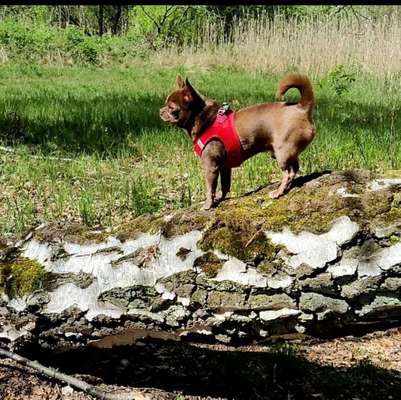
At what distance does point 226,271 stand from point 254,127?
37.7 inches

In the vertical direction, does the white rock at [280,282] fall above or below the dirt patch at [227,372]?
above

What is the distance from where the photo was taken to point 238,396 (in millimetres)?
3412

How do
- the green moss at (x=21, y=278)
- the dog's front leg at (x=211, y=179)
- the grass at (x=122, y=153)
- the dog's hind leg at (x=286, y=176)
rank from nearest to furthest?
the green moss at (x=21, y=278) < the dog's hind leg at (x=286, y=176) < the dog's front leg at (x=211, y=179) < the grass at (x=122, y=153)

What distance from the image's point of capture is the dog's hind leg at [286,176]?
3.03m

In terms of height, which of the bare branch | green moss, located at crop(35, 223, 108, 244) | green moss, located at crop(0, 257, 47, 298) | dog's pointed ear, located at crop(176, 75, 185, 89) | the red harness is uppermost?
dog's pointed ear, located at crop(176, 75, 185, 89)

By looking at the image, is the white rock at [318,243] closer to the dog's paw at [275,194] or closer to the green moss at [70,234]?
the dog's paw at [275,194]

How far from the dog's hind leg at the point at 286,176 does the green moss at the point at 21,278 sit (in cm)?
124

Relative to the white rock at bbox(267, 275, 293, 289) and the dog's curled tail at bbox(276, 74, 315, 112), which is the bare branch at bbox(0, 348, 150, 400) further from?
the dog's curled tail at bbox(276, 74, 315, 112)

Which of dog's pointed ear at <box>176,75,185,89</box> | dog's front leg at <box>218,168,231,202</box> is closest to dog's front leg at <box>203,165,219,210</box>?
dog's front leg at <box>218,168,231,202</box>

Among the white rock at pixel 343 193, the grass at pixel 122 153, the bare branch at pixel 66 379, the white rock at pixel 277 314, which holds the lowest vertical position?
the bare branch at pixel 66 379

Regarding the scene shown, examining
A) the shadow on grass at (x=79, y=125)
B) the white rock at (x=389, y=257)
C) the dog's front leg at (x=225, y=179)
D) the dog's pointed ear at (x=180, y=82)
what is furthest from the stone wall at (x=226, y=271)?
the shadow on grass at (x=79, y=125)

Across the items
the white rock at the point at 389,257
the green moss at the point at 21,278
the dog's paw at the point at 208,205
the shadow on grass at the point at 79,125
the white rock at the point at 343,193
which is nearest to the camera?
the white rock at the point at 389,257

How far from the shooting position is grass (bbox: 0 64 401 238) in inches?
213

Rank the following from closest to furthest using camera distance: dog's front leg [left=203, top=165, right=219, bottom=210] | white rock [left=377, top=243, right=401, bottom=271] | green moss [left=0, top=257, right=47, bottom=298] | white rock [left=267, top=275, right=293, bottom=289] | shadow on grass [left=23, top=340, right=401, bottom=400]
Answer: white rock [left=377, top=243, right=401, bottom=271], white rock [left=267, top=275, right=293, bottom=289], green moss [left=0, top=257, right=47, bottom=298], dog's front leg [left=203, top=165, right=219, bottom=210], shadow on grass [left=23, top=340, right=401, bottom=400]
